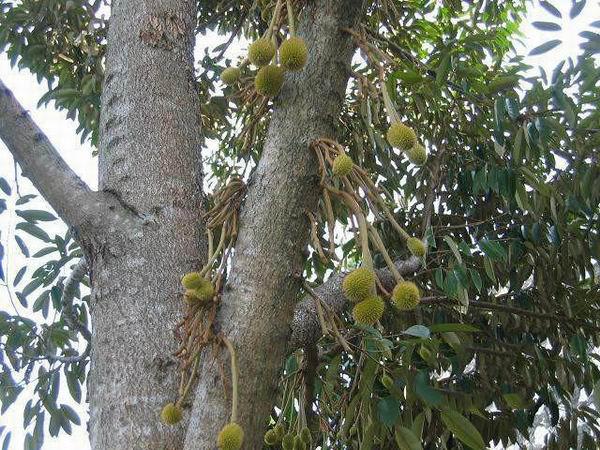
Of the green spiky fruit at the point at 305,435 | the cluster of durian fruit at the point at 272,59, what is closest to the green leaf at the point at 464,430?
the green spiky fruit at the point at 305,435

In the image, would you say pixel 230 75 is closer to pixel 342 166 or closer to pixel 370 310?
pixel 342 166

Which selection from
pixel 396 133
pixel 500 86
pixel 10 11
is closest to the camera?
pixel 396 133

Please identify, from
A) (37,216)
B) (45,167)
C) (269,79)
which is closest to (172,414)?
(269,79)

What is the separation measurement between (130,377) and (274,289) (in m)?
0.26

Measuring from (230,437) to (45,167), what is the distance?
0.72 meters

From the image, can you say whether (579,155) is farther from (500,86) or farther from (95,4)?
(95,4)

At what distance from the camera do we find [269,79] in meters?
1.05

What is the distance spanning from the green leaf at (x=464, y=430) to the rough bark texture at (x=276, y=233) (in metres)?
0.37

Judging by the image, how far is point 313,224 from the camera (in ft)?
3.36

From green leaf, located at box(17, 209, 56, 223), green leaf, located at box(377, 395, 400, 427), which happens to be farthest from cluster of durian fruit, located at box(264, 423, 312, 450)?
green leaf, located at box(17, 209, 56, 223)

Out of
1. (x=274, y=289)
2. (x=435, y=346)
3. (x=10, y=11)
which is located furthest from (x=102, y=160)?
(x=10, y=11)

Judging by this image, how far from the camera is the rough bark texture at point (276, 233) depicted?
0.90 metres

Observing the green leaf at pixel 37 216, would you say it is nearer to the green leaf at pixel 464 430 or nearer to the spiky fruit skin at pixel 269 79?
the spiky fruit skin at pixel 269 79

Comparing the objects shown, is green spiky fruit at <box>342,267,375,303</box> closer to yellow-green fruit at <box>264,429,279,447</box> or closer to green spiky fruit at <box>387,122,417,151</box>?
green spiky fruit at <box>387,122,417,151</box>
